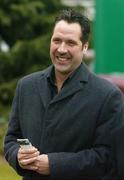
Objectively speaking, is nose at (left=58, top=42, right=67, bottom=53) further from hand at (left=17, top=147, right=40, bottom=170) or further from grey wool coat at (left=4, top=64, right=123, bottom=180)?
hand at (left=17, top=147, right=40, bottom=170)

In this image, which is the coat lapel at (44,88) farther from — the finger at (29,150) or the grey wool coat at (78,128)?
the finger at (29,150)

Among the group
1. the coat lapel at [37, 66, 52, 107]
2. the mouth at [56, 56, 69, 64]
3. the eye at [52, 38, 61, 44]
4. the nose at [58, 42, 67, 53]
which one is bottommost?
the coat lapel at [37, 66, 52, 107]

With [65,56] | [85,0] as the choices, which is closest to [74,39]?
[65,56]

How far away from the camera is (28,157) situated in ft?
13.3

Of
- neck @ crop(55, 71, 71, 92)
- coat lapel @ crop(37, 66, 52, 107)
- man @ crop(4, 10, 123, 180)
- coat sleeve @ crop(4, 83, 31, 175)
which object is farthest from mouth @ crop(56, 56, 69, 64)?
coat sleeve @ crop(4, 83, 31, 175)

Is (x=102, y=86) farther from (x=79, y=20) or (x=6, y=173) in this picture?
(x=6, y=173)

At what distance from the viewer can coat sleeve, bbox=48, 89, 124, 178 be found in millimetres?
4074

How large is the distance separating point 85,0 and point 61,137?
69.3ft

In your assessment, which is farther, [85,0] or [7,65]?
[85,0]

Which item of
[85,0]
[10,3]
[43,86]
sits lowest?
[85,0]

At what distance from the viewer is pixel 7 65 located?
14.2 m

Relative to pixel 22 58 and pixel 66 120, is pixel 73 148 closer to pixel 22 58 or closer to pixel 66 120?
pixel 66 120

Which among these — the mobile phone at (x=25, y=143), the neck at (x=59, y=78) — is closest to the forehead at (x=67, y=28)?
the neck at (x=59, y=78)

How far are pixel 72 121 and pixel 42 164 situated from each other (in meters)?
0.28
